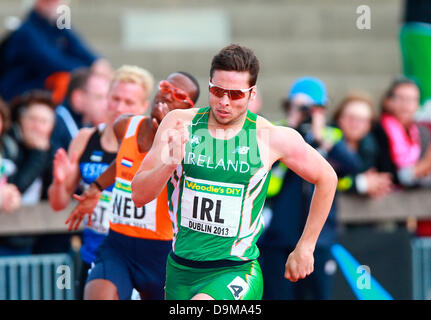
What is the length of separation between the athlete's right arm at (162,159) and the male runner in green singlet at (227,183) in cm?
1

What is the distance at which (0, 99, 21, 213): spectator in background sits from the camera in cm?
740

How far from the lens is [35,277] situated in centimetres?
736

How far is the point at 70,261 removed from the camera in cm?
738

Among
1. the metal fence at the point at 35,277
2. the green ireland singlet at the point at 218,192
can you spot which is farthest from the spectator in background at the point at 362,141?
the green ireland singlet at the point at 218,192

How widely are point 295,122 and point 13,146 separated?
9.60ft

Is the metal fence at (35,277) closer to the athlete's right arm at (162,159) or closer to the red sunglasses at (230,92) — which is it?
the athlete's right arm at (162,159)

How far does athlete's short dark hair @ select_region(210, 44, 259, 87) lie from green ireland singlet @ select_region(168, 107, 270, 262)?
0.31m

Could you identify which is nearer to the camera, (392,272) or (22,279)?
(22,279)

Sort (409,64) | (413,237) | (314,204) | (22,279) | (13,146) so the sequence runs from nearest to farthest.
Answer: (314,204), (22,279), (13,146), (413,237), (409,64)

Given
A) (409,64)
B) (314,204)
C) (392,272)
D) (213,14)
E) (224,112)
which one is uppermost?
(213,14)

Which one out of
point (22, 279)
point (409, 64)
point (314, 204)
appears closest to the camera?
point (314, 204)
